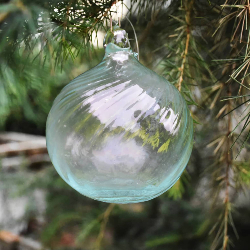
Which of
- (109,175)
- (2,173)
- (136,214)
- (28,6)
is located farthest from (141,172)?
(2,173)

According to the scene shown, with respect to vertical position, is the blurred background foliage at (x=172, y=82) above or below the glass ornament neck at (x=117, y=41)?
below

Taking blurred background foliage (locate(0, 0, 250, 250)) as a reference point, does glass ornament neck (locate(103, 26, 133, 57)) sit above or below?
above

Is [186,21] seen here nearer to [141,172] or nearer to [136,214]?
[141,172]

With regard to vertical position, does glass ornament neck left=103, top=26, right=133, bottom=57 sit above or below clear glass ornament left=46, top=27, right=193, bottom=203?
above
